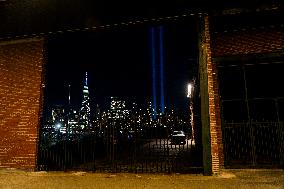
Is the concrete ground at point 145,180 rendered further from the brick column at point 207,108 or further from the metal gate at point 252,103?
the metal gate at point 252,103

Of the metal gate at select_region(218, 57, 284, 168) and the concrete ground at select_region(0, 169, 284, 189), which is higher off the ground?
the metal gate at select_region(218, 57, 284, 168)

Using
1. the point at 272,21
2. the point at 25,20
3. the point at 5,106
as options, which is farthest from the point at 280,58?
the point at 5,106

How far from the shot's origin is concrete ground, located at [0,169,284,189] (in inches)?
262

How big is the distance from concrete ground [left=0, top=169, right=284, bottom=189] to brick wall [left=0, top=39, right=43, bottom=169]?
105 cm

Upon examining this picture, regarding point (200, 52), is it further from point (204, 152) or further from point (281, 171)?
point (281, 171)

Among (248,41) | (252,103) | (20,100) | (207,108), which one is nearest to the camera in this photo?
(207,108)

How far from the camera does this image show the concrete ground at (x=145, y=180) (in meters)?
6.66

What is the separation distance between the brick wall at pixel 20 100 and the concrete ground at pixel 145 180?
3.46ft

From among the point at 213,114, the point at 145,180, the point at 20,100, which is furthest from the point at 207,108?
the point at 20,100

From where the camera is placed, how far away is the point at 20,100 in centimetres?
997

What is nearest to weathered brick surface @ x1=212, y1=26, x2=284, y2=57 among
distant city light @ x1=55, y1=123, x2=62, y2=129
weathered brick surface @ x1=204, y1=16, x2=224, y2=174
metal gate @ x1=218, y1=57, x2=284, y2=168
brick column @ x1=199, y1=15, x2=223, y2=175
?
metal gate @ x1=218, y1=57, x2=284, y2=168

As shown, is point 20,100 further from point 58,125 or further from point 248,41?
point 248,41

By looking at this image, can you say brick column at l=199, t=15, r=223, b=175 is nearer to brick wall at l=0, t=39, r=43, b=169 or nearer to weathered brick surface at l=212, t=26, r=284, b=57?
weathered brick surface at l=212, t=26, r=284, b=57

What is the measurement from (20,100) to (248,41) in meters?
8.57
